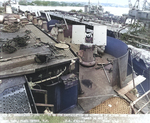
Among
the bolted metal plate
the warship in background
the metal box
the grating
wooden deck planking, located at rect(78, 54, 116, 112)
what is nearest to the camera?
the bolted metal plate

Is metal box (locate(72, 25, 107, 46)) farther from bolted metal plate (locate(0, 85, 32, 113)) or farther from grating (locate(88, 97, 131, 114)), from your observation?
bolted metal plate (locate(0, 85, 32, 113))

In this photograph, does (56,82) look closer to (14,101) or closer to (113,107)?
(14,101)

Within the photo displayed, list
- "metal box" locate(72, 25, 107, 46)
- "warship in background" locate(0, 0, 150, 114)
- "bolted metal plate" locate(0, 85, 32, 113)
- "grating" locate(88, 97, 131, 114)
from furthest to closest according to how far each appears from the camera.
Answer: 1. "metal box" locate(72, 25, 107, 46)
2. "grating" locate(88, 97, 131, 114)
3. "warship in background" locate(0, 0, 150, 114)
4. "bolted metal plate" locate(0, 85, 32, 113)

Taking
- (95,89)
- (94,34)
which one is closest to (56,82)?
(95,89)

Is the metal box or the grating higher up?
the metal box

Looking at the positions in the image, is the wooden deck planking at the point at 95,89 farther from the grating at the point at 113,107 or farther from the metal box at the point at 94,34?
the metal box at the point at 94,34

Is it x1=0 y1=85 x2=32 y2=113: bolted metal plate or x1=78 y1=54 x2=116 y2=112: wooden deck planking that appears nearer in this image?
x1=0 y1=85 x2=32 y2=113: bolted metal plate

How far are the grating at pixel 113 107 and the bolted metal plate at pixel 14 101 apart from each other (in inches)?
222

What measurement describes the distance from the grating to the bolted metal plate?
18.5 ft

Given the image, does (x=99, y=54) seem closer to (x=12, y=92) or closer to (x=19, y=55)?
(x=19, y=55)

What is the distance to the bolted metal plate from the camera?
373 centimetres

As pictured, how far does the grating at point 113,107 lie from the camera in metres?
8.40

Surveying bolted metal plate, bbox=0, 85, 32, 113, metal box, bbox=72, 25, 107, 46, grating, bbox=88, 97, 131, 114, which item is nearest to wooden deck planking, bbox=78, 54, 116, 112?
grating, bbox=88, 97, 131, 114

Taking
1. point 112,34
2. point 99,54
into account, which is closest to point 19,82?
point 99,54
